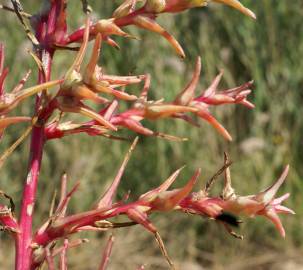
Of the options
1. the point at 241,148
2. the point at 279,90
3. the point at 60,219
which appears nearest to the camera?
the point at 60,219

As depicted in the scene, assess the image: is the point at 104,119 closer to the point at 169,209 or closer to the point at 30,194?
the point at 169,209

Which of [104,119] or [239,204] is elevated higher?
[104,119]

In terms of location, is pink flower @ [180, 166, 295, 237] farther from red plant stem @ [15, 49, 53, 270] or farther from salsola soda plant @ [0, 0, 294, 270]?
red plant stem @ [15, 49, 53, 270]

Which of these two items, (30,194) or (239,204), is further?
(30,194)

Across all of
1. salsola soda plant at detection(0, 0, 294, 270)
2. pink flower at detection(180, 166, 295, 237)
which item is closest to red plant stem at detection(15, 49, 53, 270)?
salsola soda plant at detection(0, 0, 294, 270)

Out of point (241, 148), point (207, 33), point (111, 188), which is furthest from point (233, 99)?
point (207, 33)

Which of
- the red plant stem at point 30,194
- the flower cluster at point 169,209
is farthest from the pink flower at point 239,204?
the red plant stem at point 30,194

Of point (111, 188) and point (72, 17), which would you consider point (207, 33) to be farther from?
point (111, 188)

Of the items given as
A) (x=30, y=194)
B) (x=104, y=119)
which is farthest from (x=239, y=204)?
(x=30, y=194)
